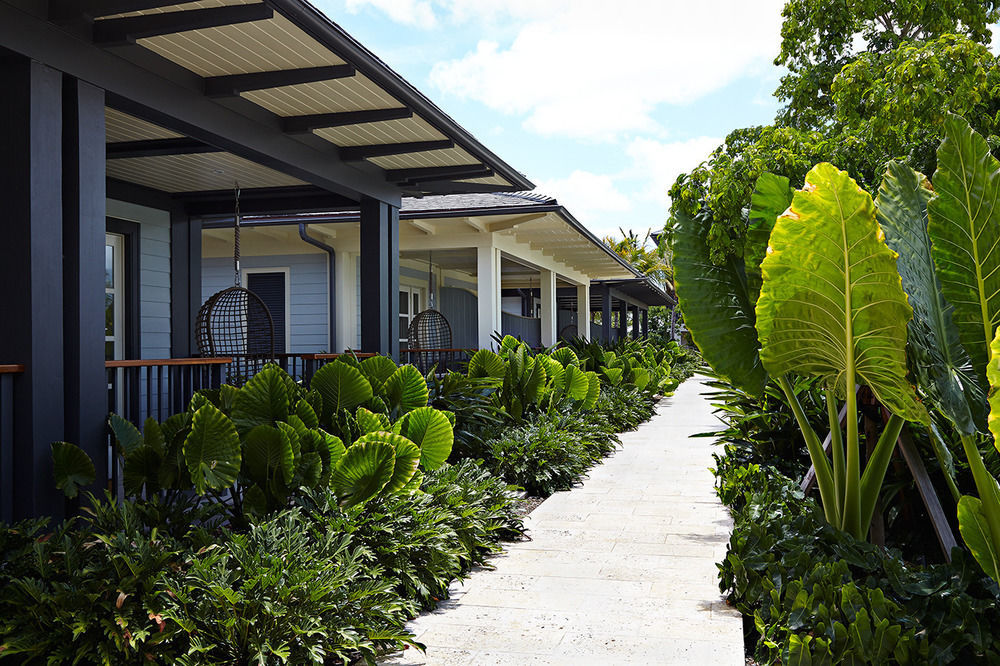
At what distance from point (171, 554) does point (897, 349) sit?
2.94 m

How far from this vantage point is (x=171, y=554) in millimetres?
3291

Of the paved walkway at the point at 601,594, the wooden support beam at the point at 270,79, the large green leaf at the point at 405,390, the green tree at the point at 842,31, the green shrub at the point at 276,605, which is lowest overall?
the paved walkway at the point at 601,594

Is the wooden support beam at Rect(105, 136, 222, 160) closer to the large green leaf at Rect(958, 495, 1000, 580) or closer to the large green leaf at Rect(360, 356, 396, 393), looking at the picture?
the large green leaf at Rect(360, 356, 396, 393)

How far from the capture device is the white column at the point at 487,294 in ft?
39.9

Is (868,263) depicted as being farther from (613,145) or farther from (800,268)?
(613,145)

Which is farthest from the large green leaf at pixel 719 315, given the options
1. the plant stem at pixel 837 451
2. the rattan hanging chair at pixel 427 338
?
the rattan hanging chair at pixel 427 338

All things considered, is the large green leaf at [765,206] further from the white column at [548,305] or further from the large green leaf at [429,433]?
the white column at [548,305]

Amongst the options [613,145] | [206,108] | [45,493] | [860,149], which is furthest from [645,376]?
[613,145]

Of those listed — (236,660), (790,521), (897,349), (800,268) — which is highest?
(800,268)

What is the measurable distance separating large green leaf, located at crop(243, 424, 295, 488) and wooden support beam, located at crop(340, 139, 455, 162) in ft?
A: 12.4

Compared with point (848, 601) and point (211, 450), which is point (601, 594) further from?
point (211, 450)

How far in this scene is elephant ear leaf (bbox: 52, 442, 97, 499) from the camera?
4113 mm

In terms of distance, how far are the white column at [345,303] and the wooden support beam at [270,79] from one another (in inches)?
281

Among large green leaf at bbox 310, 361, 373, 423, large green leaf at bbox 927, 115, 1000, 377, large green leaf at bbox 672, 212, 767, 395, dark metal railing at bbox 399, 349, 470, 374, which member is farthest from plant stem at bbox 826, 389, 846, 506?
dark metal railing at bbox 399, 349, 470, 374
